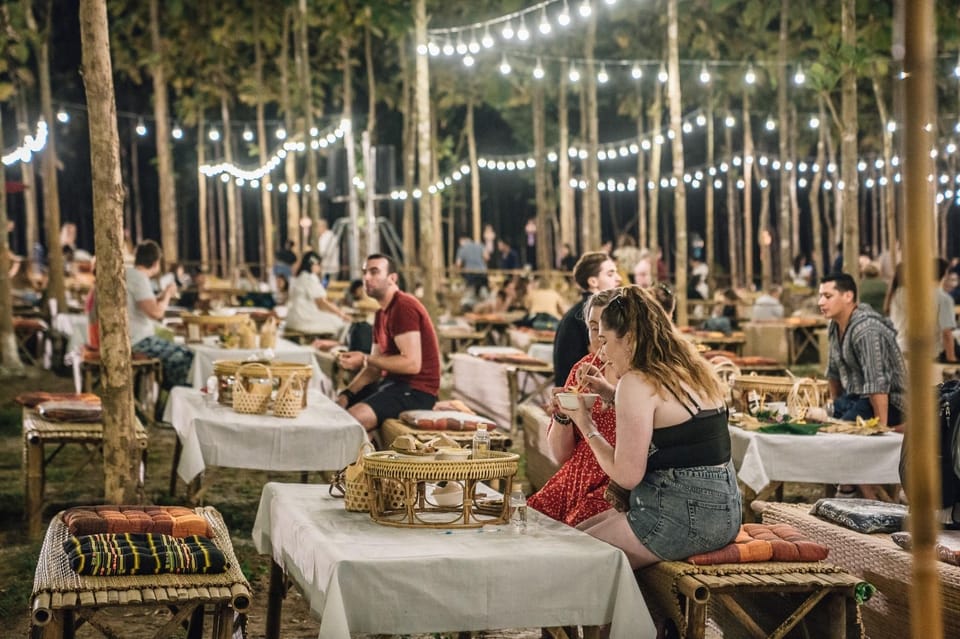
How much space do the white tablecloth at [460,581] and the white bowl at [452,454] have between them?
0.32 meters

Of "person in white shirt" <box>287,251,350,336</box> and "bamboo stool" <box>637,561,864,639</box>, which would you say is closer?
"bamboo stool" <box>637,561,864,639</box>

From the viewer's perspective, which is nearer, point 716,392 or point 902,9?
point 902,9

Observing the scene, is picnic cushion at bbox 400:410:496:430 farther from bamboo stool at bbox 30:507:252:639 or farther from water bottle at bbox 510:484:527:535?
bamboo stool at bbox 30:507:252:639

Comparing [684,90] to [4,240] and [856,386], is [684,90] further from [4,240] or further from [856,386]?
[856,386]

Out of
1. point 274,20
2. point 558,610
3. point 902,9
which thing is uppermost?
→ point 274,20

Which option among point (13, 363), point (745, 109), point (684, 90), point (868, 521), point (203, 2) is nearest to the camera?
point (868, 521)

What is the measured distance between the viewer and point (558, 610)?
4.21 meters

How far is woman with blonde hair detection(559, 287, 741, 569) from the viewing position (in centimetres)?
455

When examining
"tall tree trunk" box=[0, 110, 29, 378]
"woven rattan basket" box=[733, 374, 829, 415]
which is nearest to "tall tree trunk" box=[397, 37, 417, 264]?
"tall tree trunk" box=[0, 110, 29, 378]

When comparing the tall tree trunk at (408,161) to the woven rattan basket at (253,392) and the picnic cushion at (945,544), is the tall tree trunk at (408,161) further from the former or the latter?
the picnic cushion at (945,544)

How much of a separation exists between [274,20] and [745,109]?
10687 millimetres

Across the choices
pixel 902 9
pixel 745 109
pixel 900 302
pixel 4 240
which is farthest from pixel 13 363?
pixel 745 109

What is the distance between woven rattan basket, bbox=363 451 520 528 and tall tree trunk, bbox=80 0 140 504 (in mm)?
2368

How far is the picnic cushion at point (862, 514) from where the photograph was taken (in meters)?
5.27
